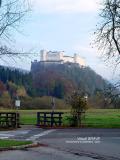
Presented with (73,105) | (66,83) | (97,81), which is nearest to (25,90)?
(66,83)

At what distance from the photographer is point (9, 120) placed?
37.2m

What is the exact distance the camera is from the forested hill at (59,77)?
103m

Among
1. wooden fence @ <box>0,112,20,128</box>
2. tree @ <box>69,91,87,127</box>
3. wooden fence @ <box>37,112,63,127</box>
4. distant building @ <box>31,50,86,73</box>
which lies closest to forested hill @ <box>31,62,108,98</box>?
distant building @ <box>31,50,86,73</box>

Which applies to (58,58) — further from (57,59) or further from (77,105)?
(77,105)

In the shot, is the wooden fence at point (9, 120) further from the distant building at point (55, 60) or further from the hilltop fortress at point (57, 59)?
the hilltop fortress at point (57, 59)

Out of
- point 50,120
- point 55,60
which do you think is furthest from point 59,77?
point 50,120

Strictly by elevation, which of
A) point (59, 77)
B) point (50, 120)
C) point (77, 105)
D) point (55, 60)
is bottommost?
point (50, 120)

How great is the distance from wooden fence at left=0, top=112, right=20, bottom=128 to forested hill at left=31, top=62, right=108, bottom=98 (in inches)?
2387

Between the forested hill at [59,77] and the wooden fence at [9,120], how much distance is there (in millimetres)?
60624

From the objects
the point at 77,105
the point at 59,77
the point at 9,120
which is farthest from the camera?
the point at 59,77

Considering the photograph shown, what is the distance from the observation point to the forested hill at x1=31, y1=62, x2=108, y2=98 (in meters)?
103

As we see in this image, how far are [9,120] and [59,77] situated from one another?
74.3m

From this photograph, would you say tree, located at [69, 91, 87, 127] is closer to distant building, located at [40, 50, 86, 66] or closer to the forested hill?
the forested hill

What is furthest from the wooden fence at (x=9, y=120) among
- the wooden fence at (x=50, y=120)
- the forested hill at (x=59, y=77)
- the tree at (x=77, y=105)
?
the forested hill at (x=59, y=77)
